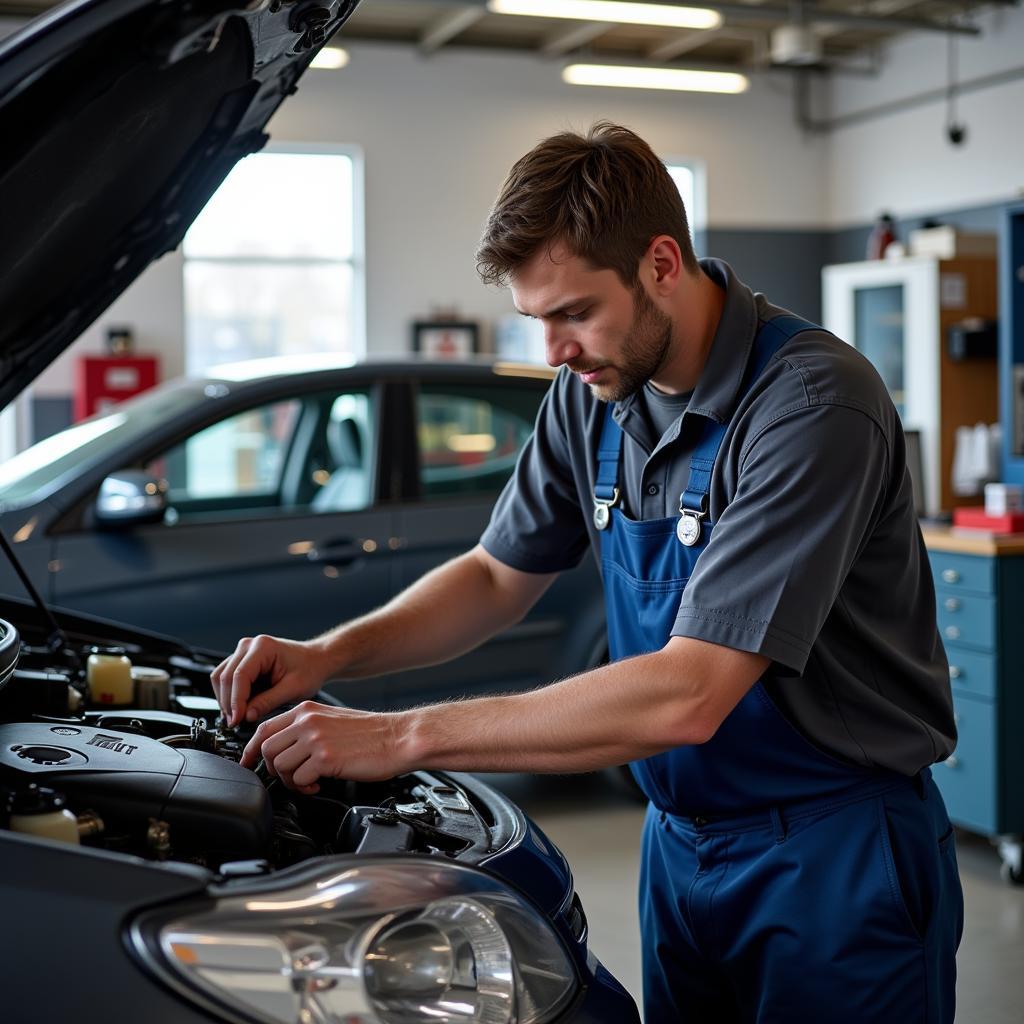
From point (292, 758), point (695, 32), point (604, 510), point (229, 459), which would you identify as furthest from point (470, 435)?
point (695, 32)

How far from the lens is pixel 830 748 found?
4.64 ft

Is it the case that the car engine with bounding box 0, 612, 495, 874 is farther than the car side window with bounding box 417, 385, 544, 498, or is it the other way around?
the car side window with bounding box 417, 385, 544, 498

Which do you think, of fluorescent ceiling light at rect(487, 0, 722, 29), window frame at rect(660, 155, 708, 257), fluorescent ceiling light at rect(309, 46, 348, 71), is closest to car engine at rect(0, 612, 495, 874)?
fluorescent ceiling light at rect(487, 0, 722, 29)

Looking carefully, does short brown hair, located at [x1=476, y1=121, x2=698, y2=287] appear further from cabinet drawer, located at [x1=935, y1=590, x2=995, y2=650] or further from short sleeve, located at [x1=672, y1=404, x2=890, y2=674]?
cabinet drawer, located at [x1=935, y1=590, x2=995, y2=650]

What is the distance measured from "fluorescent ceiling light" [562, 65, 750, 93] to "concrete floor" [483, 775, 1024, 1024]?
18.9 ft

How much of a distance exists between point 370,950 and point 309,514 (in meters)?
2.73

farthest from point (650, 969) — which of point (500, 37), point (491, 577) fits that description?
point (500, 37)

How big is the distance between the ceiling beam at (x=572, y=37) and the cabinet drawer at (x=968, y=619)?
613 centimetres

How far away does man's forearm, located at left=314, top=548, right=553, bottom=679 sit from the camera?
1.70 m

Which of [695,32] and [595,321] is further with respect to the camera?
[695,32]

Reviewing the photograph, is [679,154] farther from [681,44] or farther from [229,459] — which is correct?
[229,459]

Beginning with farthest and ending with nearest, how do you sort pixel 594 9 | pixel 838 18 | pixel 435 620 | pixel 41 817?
pixel 838 18 < pixel 594 9 < pixel 435 620 < pixel 41 817

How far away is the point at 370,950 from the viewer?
975 mm

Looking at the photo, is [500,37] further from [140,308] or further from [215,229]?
[140,308]
